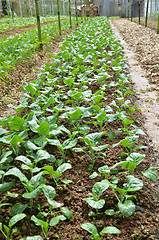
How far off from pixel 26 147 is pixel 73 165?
22.5 inches

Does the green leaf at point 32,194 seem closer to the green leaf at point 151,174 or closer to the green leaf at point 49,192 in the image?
the green leaf at point 49,192

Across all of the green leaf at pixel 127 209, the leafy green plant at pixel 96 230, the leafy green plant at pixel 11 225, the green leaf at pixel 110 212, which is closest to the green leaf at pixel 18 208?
the leafy green plant at pixel 11 225

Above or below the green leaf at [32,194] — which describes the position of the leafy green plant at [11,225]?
below

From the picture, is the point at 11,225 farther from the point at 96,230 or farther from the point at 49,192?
the point at 96,230

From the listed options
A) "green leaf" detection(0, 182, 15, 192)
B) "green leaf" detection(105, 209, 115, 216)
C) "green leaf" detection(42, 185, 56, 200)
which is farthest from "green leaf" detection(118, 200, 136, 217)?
"green leaf" detection(0, 182, 15, 192)

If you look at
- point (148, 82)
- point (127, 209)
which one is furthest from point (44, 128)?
point (148, 82)

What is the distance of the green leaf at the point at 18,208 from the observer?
181 cm

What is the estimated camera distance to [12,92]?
16.0 feet

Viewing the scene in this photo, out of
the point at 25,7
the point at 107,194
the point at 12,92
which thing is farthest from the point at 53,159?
the point at 25,7

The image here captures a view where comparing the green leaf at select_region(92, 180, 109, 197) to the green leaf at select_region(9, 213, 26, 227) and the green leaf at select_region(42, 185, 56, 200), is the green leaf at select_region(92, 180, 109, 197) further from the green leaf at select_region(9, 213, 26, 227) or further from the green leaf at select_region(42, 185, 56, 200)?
the green leaf at select_region(9, 213, 26, 227)

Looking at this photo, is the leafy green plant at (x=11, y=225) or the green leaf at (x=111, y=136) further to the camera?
the green leaf at (x=111, y=136)

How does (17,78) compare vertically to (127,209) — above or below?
above

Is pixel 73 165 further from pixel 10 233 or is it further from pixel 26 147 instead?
pixel 10 233

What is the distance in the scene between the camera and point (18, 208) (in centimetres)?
184
